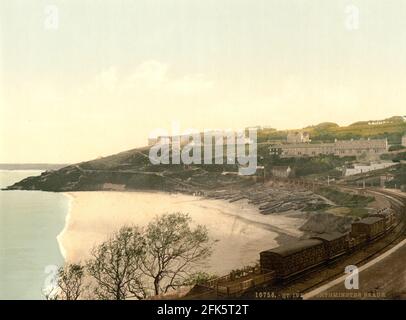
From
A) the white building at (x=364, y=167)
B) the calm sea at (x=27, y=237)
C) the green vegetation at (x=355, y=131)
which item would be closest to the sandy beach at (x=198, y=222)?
the calm sea at (x=27, y=237)

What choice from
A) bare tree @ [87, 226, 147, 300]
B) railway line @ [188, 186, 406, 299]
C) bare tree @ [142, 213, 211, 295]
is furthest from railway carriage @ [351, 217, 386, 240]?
bare tree @ [87, 226, 147, 300]

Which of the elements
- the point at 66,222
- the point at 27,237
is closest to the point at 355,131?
the point at 66,222

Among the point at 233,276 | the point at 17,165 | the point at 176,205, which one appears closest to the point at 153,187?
the point at 176,205

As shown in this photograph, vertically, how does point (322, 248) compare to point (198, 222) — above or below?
below

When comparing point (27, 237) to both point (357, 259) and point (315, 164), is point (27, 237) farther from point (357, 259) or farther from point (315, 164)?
point (357, 259)
